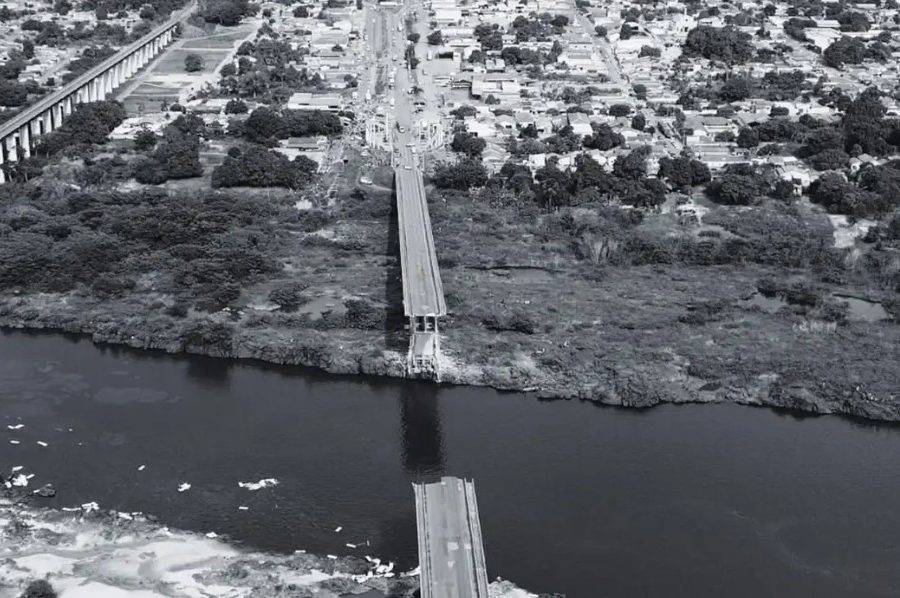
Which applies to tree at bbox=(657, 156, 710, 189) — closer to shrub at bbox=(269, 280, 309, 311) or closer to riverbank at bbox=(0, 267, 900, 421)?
riverbank at bbox=(0, 267, 900, 421)

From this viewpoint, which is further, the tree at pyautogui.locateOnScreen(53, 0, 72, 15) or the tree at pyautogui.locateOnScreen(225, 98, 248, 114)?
the tree at pyautogui.locateOnScreen(53, 0, 72, 15)

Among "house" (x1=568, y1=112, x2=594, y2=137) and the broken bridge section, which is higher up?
"house" (x1=568, y1=112, x2=594, y2=137)

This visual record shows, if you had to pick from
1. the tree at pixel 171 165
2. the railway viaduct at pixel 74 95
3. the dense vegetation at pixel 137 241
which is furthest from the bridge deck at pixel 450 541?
the railway viaduct at pixel 74 95

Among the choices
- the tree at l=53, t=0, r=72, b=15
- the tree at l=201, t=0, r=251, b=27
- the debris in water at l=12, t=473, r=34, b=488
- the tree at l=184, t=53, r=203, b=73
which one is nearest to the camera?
the debris in water at l=12, t=473, r=34, b=488

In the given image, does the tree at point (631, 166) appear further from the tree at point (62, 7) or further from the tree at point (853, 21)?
the tree at point (62, 7)

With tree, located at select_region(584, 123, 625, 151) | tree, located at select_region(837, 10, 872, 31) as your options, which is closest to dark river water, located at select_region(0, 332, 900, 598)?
tree, located at select_region(584, 123, 625, 151)

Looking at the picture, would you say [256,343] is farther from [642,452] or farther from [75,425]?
[642,452]

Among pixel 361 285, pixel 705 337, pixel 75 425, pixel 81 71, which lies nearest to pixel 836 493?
pixel 705 337
